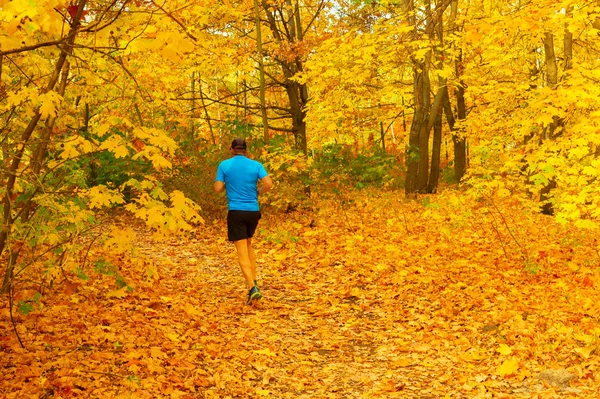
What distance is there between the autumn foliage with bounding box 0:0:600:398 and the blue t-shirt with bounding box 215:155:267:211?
32.9 inches

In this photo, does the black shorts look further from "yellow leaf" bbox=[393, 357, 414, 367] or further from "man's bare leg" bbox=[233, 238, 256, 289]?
"yellow leaf" bbox=[393, 357, 414, 367]

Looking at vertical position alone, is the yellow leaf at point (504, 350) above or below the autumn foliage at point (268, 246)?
below

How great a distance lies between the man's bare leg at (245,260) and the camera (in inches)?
289

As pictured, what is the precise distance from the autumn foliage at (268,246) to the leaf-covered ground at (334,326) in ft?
0.11

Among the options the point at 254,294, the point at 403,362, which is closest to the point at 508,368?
the point at 403,362

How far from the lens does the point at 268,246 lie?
439 inches

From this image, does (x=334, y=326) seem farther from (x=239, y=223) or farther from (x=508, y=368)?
(x=508, y=368)

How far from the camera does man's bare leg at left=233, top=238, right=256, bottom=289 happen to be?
734cm

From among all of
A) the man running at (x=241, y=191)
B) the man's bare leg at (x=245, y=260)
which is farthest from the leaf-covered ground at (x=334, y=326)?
the man running at (x=241, y=191)

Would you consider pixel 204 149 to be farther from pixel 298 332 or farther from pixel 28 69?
pixel 298 332

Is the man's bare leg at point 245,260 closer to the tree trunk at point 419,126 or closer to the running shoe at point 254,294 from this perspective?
the running shoe at point 254,294

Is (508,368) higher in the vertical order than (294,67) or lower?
lower

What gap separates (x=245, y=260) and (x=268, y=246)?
3.77m

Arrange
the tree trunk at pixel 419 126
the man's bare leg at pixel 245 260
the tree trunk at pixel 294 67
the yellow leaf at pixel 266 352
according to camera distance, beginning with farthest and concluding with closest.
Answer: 1. the tree trunk at pixel 419 126
2. the tree trunk at pixel 294 67
3. the man's bare leg at pixel 245 260
4. the yellow leaf at pixel 266 352
